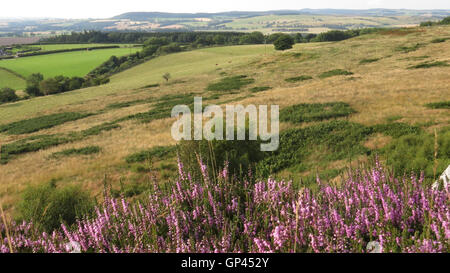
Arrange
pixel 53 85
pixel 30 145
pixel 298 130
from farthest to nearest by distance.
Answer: pixel 53 85 < pixel 30 145 < pixel 298 130

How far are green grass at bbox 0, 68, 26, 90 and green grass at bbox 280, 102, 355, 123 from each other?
92.4 m

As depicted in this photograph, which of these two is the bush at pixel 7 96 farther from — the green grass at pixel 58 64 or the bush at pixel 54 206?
the bush at pixel 54 206

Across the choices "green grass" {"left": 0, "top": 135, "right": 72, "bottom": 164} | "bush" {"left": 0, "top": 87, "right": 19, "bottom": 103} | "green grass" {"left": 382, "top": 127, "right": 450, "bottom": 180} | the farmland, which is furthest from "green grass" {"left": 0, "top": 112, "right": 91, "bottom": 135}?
"green grass" {"left": 382, "top": 127, "right": 450, "bottom": 180}

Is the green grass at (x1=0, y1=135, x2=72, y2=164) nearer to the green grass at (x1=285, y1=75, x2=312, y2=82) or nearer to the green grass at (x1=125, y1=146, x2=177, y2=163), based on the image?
the green grass at (x1=125, y1=146, x2=177, y2=163)

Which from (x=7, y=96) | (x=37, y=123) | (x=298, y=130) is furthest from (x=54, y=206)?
(x=7, y=96)

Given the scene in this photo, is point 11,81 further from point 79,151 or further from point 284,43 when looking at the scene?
point 79,151

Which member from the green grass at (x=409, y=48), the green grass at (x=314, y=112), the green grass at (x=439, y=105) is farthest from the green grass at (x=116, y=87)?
the green grass at (x=439, y=105)

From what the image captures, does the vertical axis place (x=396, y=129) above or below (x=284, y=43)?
below

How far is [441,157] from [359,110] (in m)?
10.7

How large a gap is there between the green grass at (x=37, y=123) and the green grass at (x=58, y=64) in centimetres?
6699

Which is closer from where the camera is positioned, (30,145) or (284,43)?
(30,145)

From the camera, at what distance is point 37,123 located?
39.2 meters

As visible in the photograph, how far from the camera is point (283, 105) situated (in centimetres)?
2491

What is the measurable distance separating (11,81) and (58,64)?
2565 centimetres
